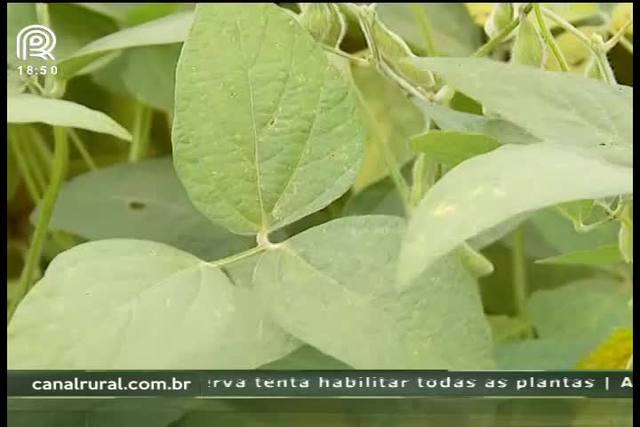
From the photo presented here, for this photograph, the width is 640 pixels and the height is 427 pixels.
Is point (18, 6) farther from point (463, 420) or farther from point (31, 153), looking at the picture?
point (463, 420)

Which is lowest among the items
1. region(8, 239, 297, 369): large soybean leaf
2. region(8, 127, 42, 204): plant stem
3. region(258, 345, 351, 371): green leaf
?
region(258, 345, 351, 371): green leaf

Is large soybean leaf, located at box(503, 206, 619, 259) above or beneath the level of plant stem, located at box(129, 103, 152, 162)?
beneath

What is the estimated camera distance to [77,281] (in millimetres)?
214

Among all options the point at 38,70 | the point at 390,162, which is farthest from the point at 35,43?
the point at 390,162

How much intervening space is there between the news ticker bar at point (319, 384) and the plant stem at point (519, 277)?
52mm

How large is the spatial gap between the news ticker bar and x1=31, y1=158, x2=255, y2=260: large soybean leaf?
41mm

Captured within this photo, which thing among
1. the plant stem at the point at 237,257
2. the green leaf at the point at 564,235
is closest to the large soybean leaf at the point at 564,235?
the green leaf at the point at 564,235

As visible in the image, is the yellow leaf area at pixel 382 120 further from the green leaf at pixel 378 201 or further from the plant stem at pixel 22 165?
the plant stem at pixel 22 165

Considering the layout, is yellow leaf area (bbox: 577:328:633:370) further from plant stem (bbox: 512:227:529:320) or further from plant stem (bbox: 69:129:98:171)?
plant stem (bbox: 69:129:98:171)

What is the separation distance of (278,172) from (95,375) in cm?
8

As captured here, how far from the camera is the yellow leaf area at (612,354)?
26 cm

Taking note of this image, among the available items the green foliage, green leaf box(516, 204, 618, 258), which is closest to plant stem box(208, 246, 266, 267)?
the green foliage

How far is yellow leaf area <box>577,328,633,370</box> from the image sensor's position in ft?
0.86

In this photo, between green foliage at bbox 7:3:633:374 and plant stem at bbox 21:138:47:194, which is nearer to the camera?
green foliage at bbox 7:3:633:374
